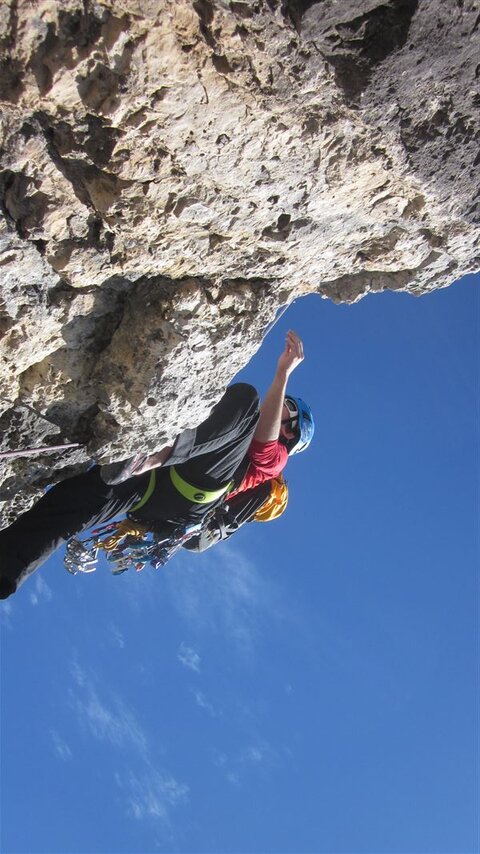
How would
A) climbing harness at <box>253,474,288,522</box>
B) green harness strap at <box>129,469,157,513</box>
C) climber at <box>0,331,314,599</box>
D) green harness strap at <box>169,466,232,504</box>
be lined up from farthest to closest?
climbing harness at <box>253,474,288,522</box>
green harness strap at <box>129,469,157,513</box>
green harness strap at <box>169,466,232,504</box>
climber at <box>0,331,314,599</box>

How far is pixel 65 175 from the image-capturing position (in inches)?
Answer: 112

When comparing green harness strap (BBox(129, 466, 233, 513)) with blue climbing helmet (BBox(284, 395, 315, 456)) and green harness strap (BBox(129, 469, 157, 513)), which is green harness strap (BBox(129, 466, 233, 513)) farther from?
blue climbing helmet (BBox(284, 395, 315, 456))

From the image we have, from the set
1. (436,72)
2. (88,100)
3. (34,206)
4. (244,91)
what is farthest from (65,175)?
(436,72)

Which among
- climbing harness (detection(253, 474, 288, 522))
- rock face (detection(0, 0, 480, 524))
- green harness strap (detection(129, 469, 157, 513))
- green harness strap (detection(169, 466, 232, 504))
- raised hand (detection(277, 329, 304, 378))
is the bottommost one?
climbing harness (detection(253, 474, 288, 522))

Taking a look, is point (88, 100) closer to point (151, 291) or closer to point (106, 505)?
point (151, 291)

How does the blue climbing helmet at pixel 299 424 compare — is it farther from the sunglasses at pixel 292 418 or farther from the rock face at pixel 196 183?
the rock face at pixel 196 183

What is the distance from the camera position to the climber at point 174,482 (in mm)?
4488

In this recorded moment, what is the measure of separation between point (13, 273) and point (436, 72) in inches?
80.4

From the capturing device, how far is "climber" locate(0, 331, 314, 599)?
4488 mm

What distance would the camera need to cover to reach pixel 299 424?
548 centimetres

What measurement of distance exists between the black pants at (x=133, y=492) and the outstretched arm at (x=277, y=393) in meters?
0.09

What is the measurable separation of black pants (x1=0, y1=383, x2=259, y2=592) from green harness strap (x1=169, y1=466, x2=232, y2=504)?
36 mm

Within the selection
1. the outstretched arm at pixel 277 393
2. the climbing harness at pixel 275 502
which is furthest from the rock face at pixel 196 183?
the climbing harness at pixel 275 502

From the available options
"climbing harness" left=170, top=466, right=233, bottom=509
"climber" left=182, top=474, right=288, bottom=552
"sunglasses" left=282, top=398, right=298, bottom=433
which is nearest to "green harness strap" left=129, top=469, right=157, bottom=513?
"climbing harness" left=170, top=466, right=233, bottom=509
